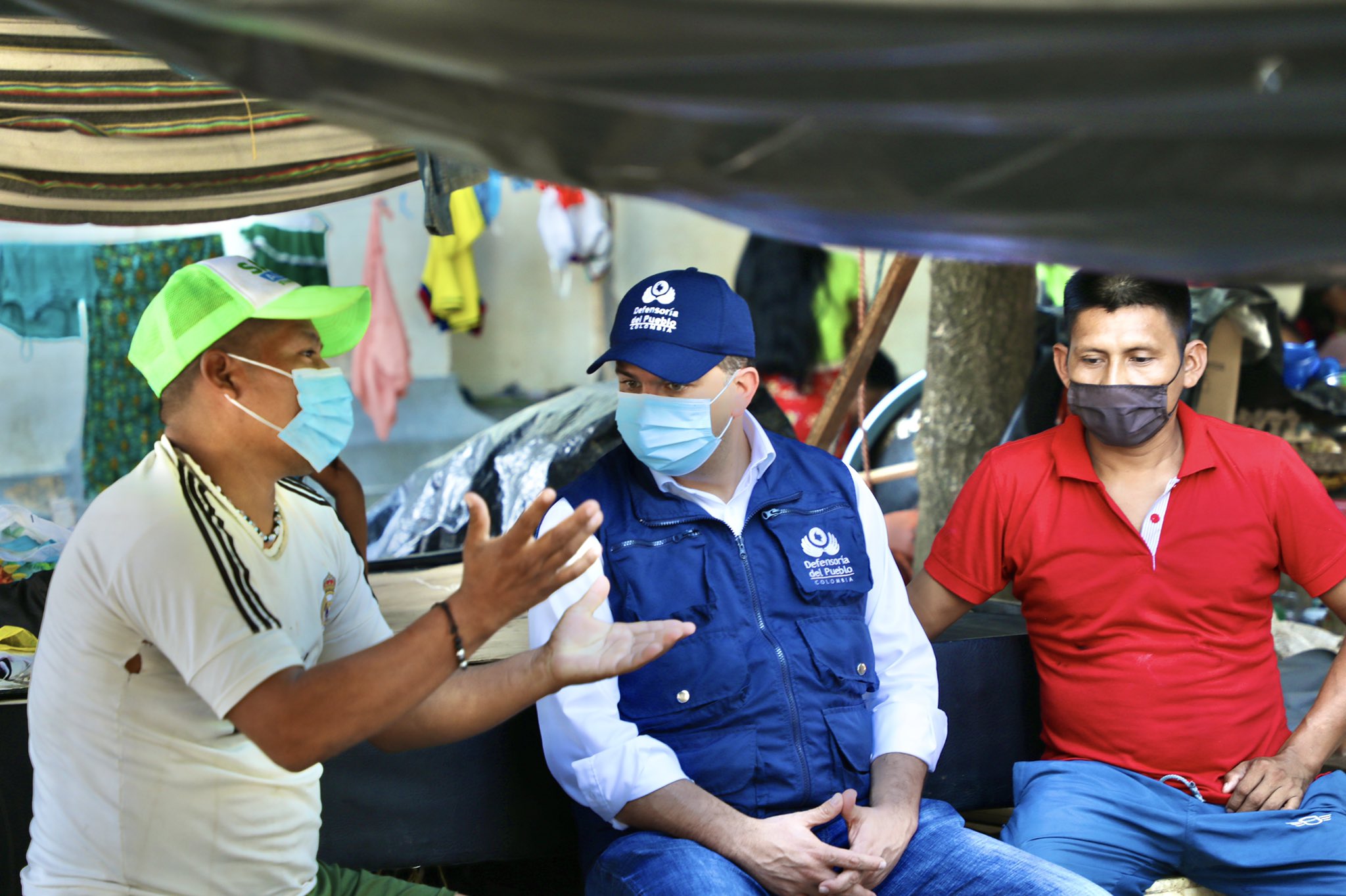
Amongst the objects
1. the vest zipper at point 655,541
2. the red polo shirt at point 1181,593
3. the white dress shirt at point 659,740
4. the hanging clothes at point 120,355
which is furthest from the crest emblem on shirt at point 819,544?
the hanging clothes at point 120,355

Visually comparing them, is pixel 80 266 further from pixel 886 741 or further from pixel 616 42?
pixel 616 42

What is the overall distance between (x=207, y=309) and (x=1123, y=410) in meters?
1.82

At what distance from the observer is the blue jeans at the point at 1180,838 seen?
2.29 metres

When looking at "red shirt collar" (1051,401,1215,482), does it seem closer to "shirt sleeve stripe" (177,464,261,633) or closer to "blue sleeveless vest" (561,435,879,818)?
"blue sleeveless vest" (561,435,879,818)

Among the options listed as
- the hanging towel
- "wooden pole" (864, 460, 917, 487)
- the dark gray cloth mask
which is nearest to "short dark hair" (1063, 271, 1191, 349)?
the dark gray cloth mask

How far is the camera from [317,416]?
6.07 feet

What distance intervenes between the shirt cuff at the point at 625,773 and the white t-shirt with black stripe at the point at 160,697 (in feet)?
1.87

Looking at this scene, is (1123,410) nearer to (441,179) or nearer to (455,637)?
(455,637)

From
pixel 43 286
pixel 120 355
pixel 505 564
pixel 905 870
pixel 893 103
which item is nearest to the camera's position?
pixel 893 103

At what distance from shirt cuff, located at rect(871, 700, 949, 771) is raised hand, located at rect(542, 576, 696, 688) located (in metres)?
0.81

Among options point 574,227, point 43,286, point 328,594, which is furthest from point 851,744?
point 574,227

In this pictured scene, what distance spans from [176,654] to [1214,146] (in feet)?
4.49

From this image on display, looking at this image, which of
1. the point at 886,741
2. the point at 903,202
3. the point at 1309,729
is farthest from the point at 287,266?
the point at 903,202

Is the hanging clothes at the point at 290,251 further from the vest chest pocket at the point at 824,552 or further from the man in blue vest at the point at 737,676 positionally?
the vest chest pocket at the point at 824,552
